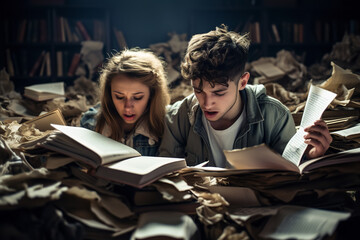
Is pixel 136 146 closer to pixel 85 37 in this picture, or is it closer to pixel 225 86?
pixel 225 86

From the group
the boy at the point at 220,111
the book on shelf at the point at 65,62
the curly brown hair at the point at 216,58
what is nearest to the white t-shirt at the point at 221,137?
the boy at the point at 220,111

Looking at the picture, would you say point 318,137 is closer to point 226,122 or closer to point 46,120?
point 226,122

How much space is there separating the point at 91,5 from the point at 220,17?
1.64m

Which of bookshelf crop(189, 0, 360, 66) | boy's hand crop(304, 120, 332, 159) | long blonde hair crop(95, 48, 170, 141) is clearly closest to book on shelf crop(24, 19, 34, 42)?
bookshelf crop(189, 0, 360, 66)

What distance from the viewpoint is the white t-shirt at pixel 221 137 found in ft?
5.31

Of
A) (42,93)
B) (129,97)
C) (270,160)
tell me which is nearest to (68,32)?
(42,93)

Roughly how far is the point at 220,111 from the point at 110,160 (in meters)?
0.54

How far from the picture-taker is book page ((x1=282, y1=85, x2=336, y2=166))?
123 cm

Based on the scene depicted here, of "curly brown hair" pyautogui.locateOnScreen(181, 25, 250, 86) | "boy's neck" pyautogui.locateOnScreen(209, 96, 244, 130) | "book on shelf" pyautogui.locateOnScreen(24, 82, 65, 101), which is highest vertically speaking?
"curly brown hair" pyautogui.locateOnScreen(181, 25, 250, 86)

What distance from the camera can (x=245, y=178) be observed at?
1185 mm

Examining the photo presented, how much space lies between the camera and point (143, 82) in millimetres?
1769

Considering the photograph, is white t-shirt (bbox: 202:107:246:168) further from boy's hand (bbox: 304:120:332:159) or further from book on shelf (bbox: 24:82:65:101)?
book on shelf (bbox: 24:82:65:101)

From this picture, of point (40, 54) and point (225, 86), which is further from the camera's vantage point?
point (40, 54)

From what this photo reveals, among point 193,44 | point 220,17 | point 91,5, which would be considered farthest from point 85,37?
point 193,44
